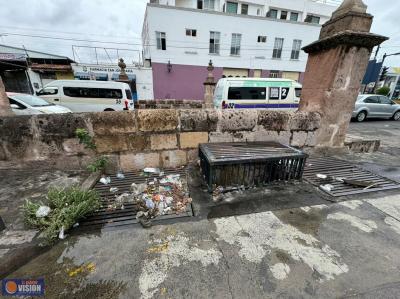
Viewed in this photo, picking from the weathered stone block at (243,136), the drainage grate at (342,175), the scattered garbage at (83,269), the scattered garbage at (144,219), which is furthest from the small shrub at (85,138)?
the drainage grate at (342,175)

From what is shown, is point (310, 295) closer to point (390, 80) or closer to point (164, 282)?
point (164, 282)

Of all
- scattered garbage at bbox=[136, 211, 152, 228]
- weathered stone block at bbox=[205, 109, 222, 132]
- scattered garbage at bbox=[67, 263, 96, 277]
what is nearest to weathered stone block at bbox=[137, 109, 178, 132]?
weathered stone block at bbox=[205, 109, 222, 132]

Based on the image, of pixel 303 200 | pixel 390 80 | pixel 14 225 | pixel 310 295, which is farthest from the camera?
pixel 390 80

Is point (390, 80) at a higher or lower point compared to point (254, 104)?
higher

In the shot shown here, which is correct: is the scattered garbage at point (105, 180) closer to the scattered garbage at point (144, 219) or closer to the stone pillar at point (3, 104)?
the scattered garbage at point (144, 219)

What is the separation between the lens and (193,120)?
314 centimetres

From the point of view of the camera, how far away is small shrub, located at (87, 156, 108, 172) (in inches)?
116

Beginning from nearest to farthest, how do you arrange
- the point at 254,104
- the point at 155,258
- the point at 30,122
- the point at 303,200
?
the point at 155,258
the point at 303,200
the point at 30,122
the point at 254,104

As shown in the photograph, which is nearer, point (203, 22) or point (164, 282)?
point (164, 282)

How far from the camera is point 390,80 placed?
110 ft

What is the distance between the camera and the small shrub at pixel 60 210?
5.78 feet

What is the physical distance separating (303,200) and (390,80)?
158 feet

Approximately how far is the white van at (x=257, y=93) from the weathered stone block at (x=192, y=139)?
226 inches

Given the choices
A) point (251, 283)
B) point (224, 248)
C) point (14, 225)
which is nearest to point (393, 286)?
point (251, 283)
